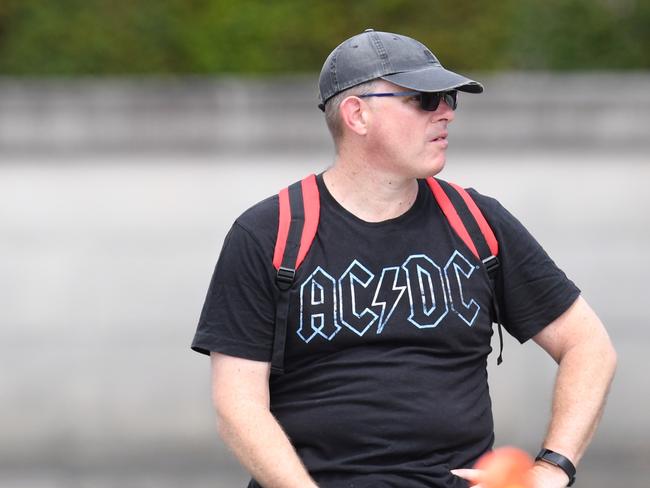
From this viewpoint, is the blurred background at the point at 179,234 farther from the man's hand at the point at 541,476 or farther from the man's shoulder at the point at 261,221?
the man's hand at the point at 541,476

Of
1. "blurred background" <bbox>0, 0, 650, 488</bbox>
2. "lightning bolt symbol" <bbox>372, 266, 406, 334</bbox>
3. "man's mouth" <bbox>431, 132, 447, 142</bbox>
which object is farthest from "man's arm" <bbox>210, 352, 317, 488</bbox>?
"blurred background" <bbox>0, 0, 650, 488</bbox>

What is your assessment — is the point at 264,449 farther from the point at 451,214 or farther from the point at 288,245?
the point at 451,214

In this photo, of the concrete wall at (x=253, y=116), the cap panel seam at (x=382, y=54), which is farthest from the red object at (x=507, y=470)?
the concrete wall at (x=253, y=116)

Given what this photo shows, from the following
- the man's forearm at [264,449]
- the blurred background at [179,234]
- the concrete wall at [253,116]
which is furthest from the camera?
Answer: the blurred background at [179,234]

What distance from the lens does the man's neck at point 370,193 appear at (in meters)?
3.04

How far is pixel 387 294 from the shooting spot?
295 centimetres

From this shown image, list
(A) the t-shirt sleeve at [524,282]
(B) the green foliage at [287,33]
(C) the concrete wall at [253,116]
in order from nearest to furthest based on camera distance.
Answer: (A) the t-shirt sleeve at [524,282], (C) the concrete wall at [253,116], (B) the green foliage at [287,33]

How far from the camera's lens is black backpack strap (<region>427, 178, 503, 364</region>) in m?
3.03

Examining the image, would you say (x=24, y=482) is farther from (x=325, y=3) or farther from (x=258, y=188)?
(x=325, y=3)

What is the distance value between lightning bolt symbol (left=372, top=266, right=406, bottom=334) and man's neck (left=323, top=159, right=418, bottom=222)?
15 cm

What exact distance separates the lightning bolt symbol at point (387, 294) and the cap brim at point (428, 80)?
426mm

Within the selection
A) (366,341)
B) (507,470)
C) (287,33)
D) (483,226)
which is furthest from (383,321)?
(287,33)

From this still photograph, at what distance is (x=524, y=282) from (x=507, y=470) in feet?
1.80

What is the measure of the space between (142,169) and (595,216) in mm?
2497
